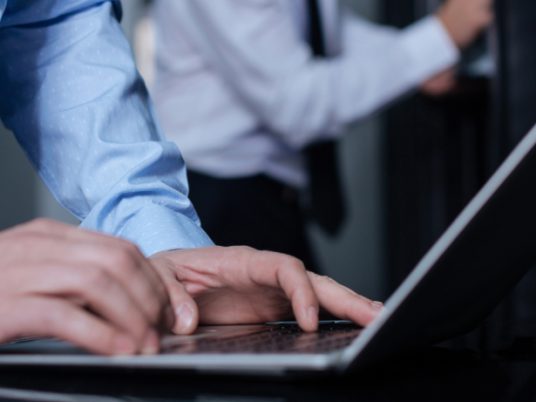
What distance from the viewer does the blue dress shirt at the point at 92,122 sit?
0.62m

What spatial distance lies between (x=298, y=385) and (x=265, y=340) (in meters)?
0.05

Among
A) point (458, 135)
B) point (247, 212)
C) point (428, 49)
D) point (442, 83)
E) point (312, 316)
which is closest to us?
point (312, 316)

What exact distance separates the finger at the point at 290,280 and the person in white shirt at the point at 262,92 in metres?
0.94

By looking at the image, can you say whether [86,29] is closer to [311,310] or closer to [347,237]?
[311,310]

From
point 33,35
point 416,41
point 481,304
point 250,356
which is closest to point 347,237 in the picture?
point 416,41

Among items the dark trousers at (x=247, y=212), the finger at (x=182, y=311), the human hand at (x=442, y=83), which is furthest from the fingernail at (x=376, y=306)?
the human hand at (x=442, y=83)

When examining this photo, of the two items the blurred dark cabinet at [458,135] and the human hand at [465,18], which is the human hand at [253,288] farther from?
the human hand at [465,18]

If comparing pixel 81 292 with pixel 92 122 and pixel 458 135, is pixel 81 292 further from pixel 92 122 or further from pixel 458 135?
pixel 458 135

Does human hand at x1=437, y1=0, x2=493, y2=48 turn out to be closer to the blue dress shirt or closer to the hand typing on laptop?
the blue dress shirt

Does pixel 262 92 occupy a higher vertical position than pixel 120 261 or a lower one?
lower

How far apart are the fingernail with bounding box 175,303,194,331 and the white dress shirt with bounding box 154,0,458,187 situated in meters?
1.05

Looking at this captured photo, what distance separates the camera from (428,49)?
1601mm

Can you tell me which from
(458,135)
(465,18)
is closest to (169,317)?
(465,18)

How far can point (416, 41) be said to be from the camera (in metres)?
1.60
